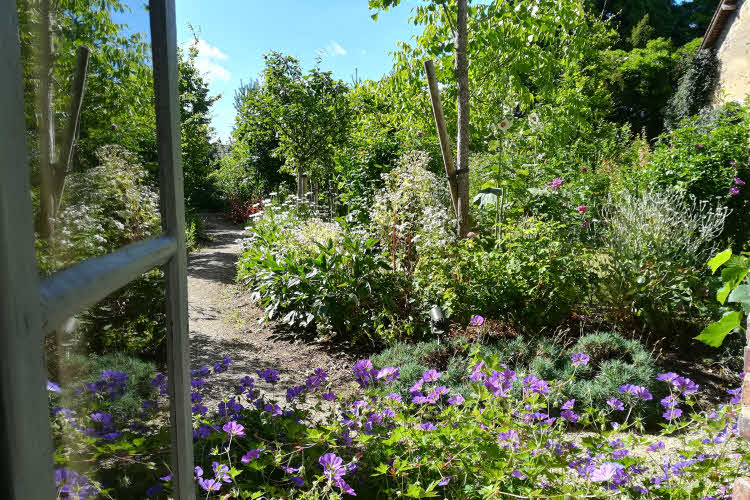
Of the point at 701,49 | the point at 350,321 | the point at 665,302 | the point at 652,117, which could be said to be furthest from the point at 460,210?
the point at 652,117

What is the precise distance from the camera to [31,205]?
1.04 feet

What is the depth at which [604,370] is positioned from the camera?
3.42 m

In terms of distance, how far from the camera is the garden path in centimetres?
360

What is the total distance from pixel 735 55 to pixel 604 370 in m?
17.3

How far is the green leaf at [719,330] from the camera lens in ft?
4.58

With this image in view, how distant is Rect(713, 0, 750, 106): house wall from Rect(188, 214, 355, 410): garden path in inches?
623

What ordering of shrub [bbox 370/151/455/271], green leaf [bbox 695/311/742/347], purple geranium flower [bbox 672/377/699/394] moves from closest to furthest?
1. green leaf [bbox 695/311/742/347]
2. purple geranium flower [bbox 672/377/699/394]
3. shrub [bbox 370/151/455/271]

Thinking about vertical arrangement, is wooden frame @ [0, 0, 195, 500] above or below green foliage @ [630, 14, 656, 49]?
below

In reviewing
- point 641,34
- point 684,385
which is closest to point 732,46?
point 641,34

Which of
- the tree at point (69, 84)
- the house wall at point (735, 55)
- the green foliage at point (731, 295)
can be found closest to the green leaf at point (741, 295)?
the green foliage at point (731, 295)

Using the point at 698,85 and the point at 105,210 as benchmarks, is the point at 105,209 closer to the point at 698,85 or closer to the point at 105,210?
the point at 105,210

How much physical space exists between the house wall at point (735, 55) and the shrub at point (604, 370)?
48.9 feet

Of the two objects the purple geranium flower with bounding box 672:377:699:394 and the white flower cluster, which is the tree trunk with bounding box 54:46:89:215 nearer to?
the white flower cluster

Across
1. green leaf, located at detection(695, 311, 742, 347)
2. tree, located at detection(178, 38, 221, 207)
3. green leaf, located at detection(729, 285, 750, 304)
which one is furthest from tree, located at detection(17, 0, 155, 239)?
tree, located at detection(178, 38, 221, 207)
